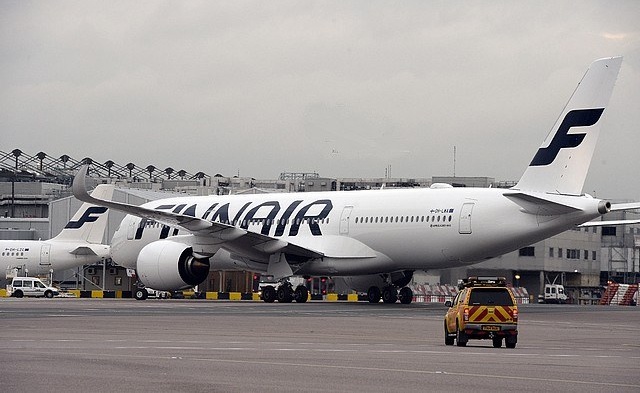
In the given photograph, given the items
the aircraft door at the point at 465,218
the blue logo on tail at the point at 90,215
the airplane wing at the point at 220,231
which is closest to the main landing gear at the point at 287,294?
the airplane wing at the point at 220,231

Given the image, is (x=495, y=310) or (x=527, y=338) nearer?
(x=495, y=310)

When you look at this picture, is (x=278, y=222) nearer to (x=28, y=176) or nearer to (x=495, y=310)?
(x=495, y=310)

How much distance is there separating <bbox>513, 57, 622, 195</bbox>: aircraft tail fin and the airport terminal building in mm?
12658

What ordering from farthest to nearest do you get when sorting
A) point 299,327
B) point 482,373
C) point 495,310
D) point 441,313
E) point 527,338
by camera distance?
point 441,313
point 299,327
point 527,338
point 495,310
point 482,373

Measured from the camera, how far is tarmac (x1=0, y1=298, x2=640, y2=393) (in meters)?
16.0

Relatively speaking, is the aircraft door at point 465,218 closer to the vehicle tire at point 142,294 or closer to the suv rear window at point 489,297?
the vehicle tire at point 142,294

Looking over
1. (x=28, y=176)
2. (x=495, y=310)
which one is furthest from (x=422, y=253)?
(x=28, y=176)

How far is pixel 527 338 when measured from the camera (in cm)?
2892

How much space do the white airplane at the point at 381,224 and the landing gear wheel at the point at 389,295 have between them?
0.15 ft

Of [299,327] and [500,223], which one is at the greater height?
[500,223]

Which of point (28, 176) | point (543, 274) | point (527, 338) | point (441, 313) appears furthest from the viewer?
point (28, 176)

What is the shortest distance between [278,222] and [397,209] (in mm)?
7207

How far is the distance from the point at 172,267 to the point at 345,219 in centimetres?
811

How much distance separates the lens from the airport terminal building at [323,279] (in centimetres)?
7850
